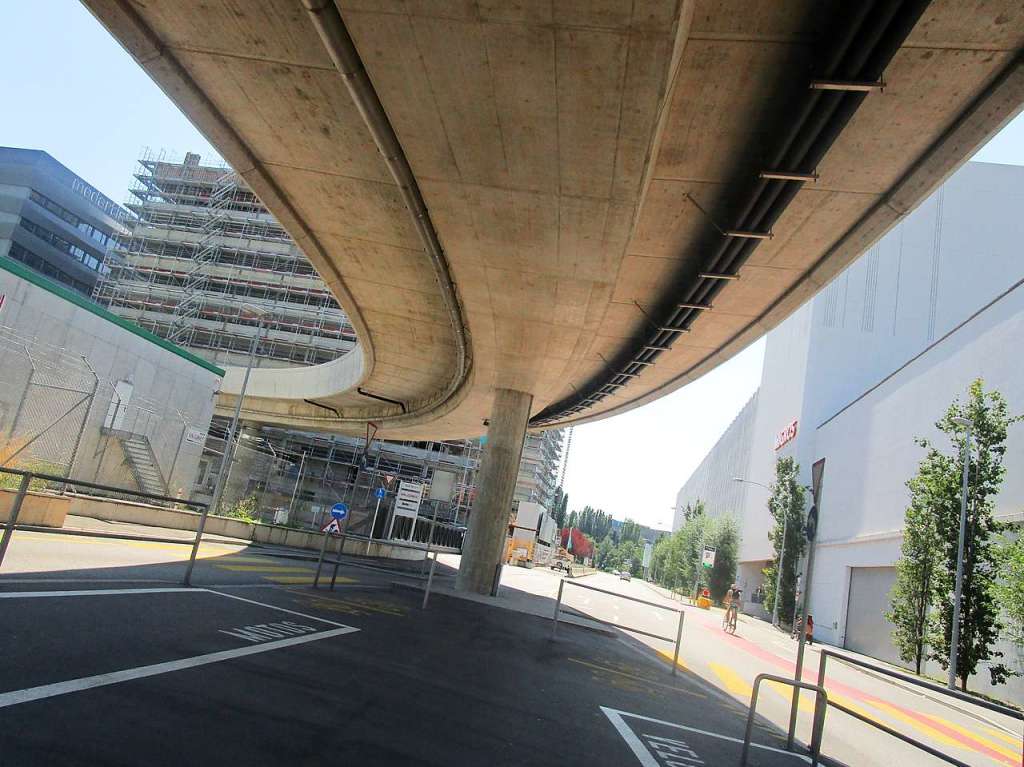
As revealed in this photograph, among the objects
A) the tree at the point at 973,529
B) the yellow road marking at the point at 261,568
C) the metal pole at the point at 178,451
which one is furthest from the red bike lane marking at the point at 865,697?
the metal pole at the point at 178,451

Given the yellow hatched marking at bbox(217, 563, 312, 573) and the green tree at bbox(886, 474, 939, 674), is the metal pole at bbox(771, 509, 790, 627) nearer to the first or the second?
the green tree at bbox(886, 474, 939, 674)

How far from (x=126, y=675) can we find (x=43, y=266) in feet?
289

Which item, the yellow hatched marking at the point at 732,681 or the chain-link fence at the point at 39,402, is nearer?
the yellow hatched marking at the point at 732,681

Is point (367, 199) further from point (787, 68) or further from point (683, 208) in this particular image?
point (787, 68)

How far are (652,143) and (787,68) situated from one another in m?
1.70

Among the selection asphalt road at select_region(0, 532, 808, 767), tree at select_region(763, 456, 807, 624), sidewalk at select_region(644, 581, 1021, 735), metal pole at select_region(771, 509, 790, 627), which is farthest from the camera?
tree at select_region(763, 456, 807, 624)

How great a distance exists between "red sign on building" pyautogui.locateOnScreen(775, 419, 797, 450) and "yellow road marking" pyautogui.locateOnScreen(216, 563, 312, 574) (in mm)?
45913

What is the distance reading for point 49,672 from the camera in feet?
15.0

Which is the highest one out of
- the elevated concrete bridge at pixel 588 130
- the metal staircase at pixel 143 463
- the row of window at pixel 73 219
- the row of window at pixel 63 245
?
the row of window at pixel 73 219

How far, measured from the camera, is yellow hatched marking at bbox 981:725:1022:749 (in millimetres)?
13361

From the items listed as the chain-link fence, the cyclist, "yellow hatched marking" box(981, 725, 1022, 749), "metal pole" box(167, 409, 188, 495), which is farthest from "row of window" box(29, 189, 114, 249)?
"yellow hatched marking" box(981, 725, 1022, 749)

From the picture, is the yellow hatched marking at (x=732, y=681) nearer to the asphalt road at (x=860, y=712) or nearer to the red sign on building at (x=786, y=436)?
the asphalt road at (x=860, y=712)

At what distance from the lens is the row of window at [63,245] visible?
7638cm

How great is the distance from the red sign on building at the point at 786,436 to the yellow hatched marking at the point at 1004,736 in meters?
41.3
